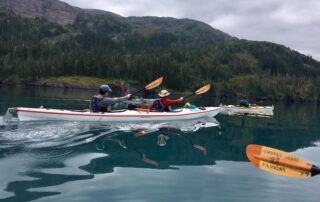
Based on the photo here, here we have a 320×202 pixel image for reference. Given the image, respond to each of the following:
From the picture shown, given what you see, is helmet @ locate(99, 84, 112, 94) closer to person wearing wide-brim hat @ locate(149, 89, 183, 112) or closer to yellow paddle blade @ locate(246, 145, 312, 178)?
person wearing wide-brim hat @ locate(149, 89, 183, 112)

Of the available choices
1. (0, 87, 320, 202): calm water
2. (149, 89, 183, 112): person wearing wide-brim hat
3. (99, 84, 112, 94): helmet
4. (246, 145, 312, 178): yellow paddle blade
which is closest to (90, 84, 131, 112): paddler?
(99, 84, 112, 94): helmet

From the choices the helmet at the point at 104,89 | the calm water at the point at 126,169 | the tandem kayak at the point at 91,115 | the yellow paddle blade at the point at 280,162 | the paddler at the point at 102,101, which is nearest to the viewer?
the yellow paddle blade at the point at 280,162

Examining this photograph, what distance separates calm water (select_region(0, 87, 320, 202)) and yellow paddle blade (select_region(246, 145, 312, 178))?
1454 mm

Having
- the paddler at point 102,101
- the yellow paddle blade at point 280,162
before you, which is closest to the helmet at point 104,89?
the paddler at point 102,101

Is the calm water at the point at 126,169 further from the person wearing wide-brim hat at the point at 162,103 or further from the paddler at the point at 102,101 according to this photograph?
the person wearing wide-brim hat at the point at 162,103

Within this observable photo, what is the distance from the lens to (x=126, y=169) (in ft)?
38.4

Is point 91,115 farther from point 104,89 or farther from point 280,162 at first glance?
point 280,162

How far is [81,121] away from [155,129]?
4.84 meters

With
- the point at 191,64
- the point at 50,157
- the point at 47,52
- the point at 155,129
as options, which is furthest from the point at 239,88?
the point at 50,157

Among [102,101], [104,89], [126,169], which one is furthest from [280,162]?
[102,101]

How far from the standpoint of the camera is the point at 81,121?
2111 centimetres

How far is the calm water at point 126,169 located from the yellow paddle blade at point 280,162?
145 centimetres

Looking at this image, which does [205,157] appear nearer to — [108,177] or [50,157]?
[108,177]

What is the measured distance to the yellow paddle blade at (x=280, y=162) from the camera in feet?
27.8
